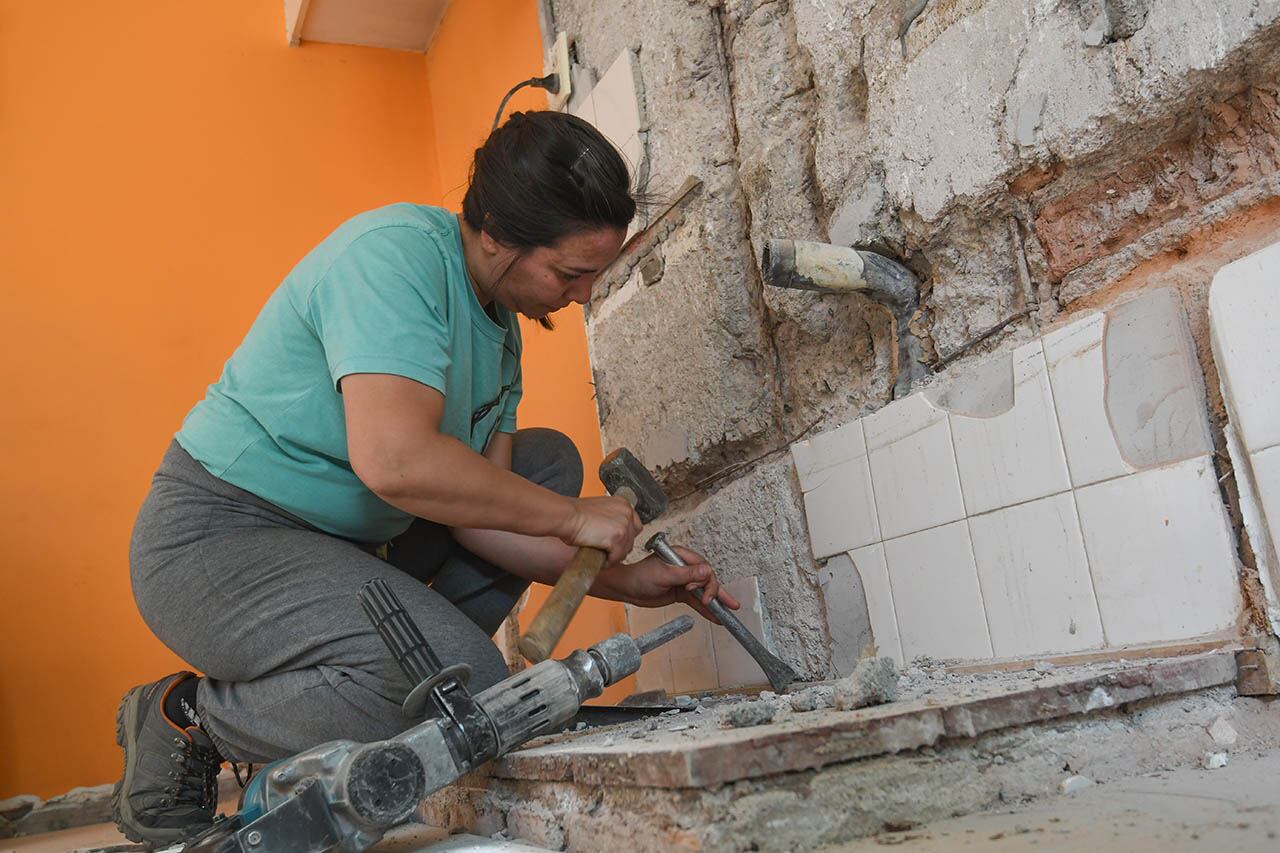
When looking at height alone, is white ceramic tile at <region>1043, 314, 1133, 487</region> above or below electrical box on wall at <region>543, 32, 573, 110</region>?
below

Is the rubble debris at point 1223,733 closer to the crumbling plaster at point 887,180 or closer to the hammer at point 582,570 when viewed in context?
the crumbling plaster at point 887,180

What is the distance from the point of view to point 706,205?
214 cm

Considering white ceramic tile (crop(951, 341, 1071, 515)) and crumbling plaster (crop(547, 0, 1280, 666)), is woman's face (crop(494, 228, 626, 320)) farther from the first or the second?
white ceramic tile (crop(951, 341, 1071, 515))

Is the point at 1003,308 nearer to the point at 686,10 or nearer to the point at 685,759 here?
the point at 685,759

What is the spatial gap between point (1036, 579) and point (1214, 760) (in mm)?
372

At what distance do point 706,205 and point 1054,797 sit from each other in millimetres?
1430

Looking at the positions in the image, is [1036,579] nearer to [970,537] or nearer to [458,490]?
[970,537]

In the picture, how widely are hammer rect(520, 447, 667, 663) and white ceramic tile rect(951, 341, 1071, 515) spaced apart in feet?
1.90

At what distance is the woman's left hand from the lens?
1846 mm

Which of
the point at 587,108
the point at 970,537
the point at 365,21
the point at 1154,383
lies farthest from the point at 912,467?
the point at 365,21

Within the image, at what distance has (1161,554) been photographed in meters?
1.26

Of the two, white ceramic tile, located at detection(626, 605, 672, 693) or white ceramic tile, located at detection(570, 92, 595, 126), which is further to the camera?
white ceramic tile, located at detection(570, 92, 595, 126)

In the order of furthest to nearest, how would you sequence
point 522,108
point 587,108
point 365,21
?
point 365,21
point 522,108
point 587,108

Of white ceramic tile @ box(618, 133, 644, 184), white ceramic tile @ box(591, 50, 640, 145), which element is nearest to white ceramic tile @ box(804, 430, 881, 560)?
white ceramic tile @ box(618, 133, 644, 184)
